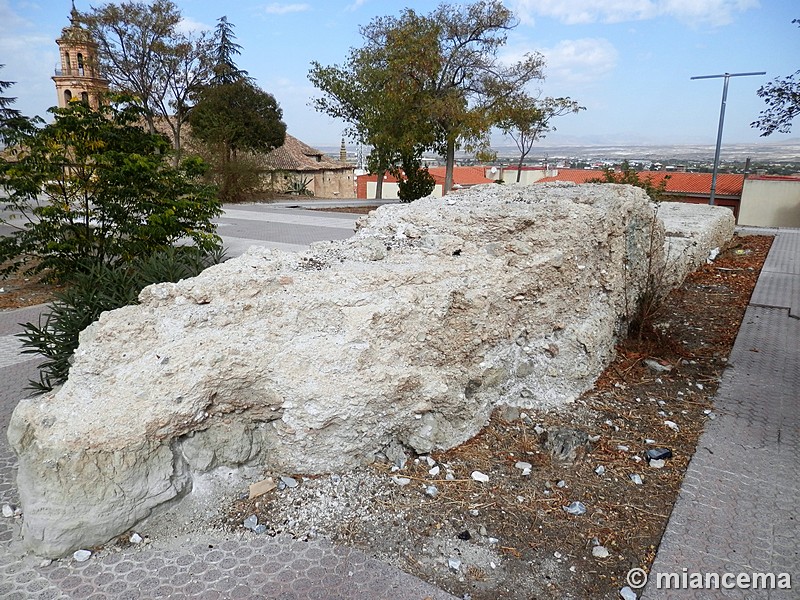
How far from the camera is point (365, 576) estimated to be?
264cm

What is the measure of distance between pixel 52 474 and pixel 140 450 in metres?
0.40

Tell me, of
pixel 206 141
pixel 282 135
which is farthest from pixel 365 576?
pixel 282 135

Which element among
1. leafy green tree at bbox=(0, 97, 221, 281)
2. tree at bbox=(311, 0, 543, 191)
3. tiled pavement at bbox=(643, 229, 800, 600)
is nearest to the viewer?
tiled pavement at bbox=(643, 229, 800, 600)

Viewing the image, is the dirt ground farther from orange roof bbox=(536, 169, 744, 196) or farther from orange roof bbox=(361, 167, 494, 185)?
orange roof bbox=(361, 167, 494, 185)

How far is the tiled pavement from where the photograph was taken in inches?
106

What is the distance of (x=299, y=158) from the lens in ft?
128

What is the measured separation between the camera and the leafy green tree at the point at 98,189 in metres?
7.42

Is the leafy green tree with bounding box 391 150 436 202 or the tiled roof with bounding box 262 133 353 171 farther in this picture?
the tiled roof with bounding box 262 133 353 171

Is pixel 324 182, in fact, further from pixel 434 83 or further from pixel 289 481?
pixel 289 481

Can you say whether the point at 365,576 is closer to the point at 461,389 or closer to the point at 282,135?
the point at 461,389

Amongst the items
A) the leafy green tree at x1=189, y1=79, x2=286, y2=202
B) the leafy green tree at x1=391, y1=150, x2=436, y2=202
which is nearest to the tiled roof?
the leafy green tree at x1=189, y1=79, x2=286, y2=202

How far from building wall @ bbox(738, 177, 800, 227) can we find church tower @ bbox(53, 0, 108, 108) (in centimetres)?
2936

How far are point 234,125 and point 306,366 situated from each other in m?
25.1

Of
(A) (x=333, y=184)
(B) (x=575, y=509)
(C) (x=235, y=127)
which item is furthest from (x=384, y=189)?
(B) (x=575, y=509)
